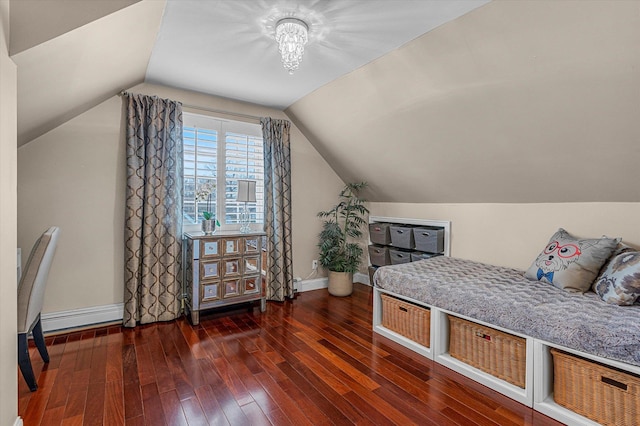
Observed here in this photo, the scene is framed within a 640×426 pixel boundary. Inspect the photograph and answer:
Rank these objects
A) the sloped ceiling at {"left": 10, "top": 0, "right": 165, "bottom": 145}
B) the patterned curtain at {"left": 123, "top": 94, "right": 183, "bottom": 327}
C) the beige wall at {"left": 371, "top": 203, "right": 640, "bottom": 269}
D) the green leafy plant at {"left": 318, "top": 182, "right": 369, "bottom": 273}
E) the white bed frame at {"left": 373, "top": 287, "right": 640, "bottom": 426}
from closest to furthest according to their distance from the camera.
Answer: the sloped ceiling at {"left": 10, "top": 0, "right": 165, "bottom": 145}
the white bed frame at {"left": 373, "top": 287, "right": 640, "bottom": 426}
the beige wall at {"left": 371, "top": 203, "right": 640, "bottom": 269}
the patterned curtain at {"left": 123, "top": 94, "right": 183, "bottom": 327}
the green leafy plant at {"left": 318, "top": 182, "right": 369, "bottom": 273}

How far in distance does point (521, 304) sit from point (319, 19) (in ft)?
7.29

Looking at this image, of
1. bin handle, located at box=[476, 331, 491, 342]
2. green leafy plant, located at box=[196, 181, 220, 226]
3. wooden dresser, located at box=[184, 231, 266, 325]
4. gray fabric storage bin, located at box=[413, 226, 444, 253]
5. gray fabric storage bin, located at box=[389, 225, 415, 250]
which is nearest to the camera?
bin handle, located at box=[476, 331, 491, 342]

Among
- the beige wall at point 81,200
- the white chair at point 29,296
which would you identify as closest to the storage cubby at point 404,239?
the beige wall at point 81,200

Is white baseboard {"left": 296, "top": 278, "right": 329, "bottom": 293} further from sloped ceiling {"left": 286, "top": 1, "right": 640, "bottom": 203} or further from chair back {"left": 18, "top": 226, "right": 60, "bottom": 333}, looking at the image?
chair back {"left": 18, "top": 226, "right": 60, "bottom": 333}

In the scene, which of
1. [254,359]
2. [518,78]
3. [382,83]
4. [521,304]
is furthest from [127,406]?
[518,78]

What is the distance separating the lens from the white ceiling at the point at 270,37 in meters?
1.90

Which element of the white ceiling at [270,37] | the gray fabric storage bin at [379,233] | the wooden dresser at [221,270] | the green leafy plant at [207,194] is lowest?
the wooden dresser at [221,270]

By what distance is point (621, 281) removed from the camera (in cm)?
195

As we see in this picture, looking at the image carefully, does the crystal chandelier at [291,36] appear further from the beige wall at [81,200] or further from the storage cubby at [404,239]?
the storage cubby at [404,239]

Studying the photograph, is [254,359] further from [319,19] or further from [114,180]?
[319,19]

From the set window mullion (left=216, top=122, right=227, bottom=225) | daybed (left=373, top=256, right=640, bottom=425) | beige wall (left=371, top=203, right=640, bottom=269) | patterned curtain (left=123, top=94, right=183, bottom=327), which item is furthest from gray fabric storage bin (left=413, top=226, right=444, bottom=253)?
patterned curtain (left=123, top=94, right=183, bottom=327)

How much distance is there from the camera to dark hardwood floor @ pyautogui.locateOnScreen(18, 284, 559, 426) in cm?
180

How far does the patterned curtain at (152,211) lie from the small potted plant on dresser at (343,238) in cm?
184

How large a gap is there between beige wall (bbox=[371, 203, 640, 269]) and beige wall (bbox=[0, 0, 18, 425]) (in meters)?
3.57
